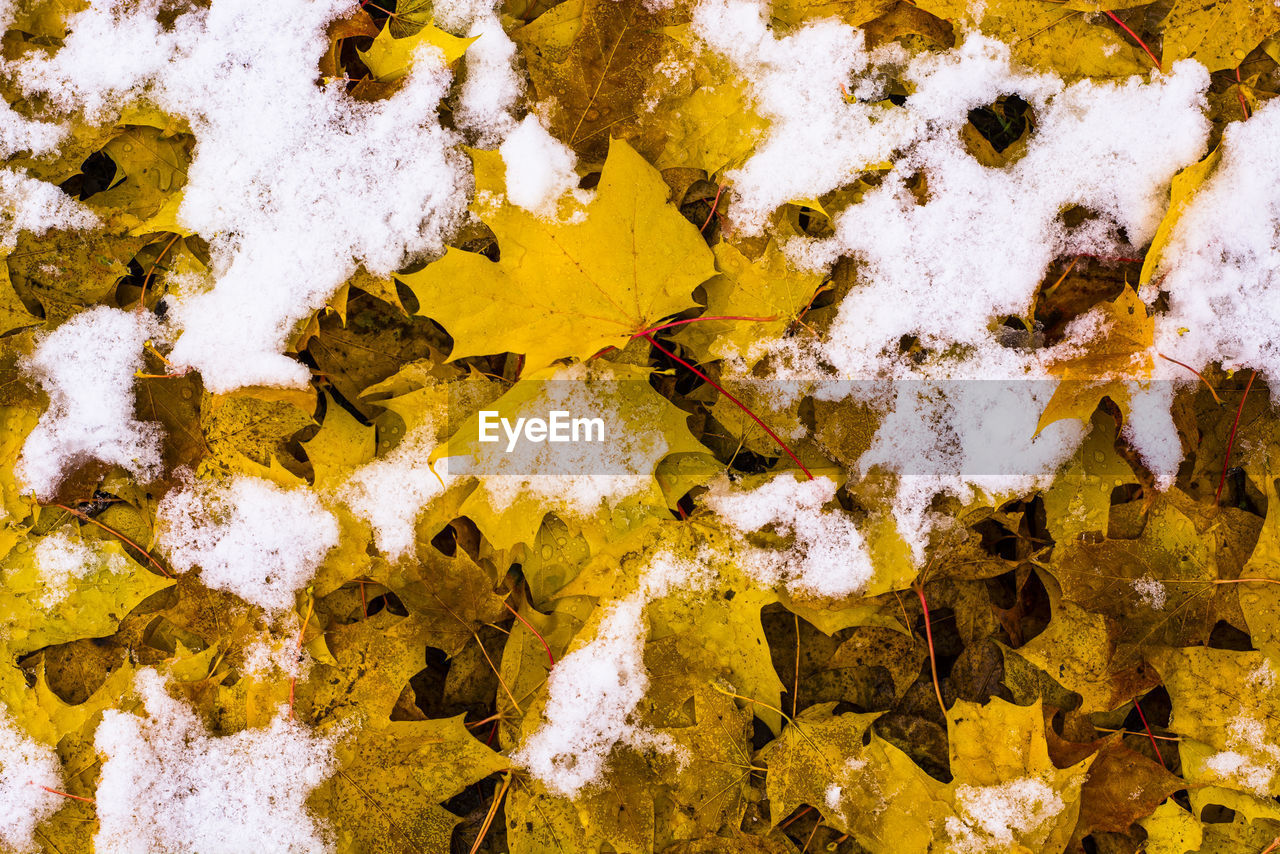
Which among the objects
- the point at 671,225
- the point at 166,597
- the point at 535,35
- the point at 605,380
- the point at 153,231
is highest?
the point at 535,35

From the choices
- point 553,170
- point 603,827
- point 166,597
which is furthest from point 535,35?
point 603,827

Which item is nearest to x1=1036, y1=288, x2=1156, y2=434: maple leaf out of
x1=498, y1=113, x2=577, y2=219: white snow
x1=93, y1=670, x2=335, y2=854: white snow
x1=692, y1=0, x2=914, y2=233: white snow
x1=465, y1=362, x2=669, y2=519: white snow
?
x1=692, y1=0, x2=914, y2=233: white snow

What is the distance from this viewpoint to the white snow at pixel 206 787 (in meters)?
1.47

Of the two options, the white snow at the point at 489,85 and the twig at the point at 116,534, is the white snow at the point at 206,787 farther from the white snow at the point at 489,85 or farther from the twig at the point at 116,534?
the white snow at the point at 489,85

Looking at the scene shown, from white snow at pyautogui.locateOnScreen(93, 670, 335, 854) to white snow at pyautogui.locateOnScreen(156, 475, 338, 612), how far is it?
27 cm

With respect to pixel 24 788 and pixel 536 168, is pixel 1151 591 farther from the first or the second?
pixel 24 788

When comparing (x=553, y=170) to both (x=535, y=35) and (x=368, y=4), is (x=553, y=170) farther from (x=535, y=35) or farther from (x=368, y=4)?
(x=368, y=4)

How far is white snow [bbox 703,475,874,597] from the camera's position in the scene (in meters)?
1.46

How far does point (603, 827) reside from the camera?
1.49 meters

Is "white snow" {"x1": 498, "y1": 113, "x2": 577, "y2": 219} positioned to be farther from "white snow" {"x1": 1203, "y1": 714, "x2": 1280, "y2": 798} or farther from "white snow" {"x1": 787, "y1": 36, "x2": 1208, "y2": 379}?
"white snow" {"x1": 1203, "y1": 714, "x2": 1280, "y2": 798}

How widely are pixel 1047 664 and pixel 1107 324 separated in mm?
684

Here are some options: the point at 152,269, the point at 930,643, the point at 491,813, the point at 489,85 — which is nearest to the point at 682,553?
the point at 930,643

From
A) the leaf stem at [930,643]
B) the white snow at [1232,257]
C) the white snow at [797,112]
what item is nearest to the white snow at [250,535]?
the white snow at [797,112]

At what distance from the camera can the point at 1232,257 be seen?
1394 millimetres
